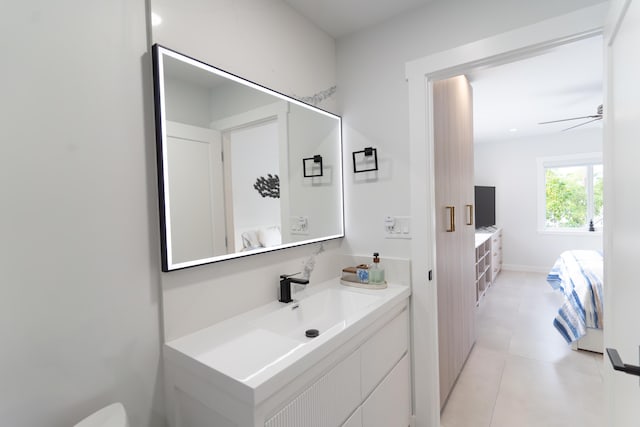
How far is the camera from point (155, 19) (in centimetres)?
112

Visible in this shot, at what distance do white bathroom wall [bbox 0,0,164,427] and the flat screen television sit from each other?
5595 mm

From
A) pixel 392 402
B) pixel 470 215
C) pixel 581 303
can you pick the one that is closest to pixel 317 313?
pixel 392 402

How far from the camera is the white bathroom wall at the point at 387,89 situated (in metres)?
1.59

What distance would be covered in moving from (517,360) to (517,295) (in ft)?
6.66

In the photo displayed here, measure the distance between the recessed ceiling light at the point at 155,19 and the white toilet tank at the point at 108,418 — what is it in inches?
50.7

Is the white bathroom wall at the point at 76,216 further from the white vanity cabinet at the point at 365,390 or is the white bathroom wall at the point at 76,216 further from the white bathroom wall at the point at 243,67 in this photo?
the white vanity cabinet at the point at 365,390

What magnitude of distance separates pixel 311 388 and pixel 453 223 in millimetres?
1508

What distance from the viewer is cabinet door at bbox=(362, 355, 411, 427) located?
144cm

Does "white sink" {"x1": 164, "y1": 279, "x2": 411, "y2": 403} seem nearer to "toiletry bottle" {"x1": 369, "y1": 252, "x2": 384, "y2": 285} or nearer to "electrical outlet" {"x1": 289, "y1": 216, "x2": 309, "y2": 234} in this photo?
"toiletry bottle" {"x1": 369, "y1": 252, "x2": 384, "y2": 285}

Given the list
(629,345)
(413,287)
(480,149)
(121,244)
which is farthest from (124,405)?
(480,149)

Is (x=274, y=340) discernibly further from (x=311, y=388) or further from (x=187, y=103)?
(x=187, y=103)

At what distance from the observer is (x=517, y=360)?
8.73 ft

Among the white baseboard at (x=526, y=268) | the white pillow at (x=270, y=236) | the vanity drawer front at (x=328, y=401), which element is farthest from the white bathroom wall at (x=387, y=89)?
the white baseboard at (x=526, y=268)

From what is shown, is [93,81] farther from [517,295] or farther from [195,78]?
[517,295]
